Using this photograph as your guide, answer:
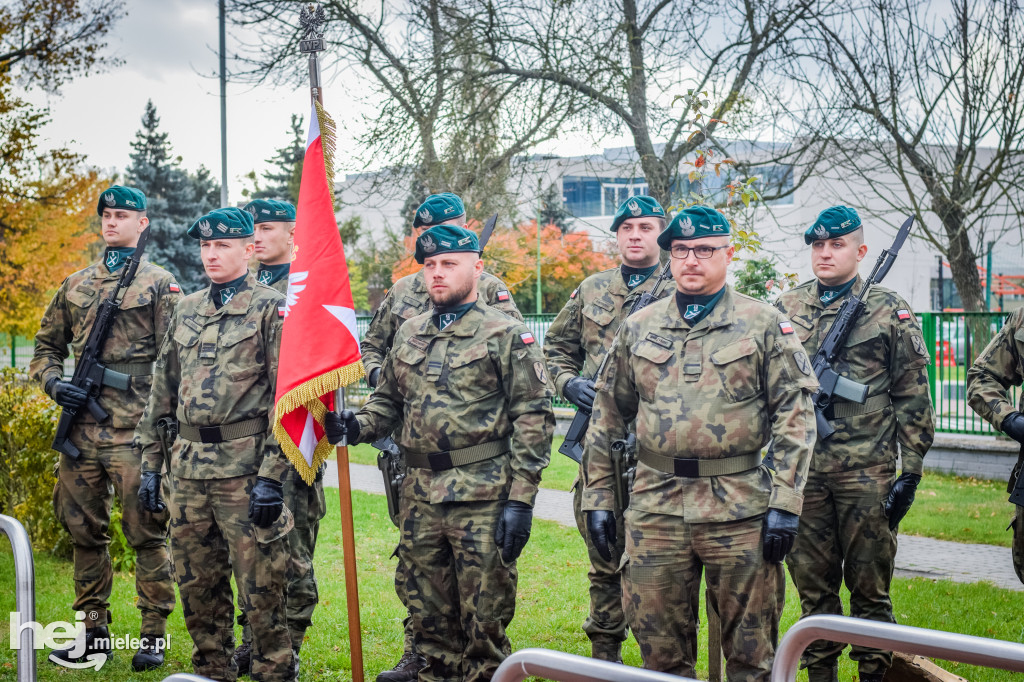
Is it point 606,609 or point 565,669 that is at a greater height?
point 565,669

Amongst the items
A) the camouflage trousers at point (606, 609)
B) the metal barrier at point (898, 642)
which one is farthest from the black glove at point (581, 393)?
the metal barrier at point (898, 642)

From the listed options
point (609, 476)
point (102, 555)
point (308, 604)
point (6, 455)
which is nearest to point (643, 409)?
point (609, 476)

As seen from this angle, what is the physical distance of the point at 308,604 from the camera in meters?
5.73

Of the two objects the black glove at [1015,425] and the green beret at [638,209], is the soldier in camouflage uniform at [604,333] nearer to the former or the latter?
the green beret at [638,209]

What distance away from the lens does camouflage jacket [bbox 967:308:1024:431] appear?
17.5ft

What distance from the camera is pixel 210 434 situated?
16.0ft

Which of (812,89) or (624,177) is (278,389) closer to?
(624,177)

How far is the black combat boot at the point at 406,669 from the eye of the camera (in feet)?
17.2

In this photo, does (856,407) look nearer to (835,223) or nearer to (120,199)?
(835,223)

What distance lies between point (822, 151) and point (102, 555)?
9025 mm

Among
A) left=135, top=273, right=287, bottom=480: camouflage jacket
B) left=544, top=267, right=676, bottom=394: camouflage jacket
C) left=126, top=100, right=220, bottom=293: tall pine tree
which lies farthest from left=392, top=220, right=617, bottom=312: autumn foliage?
left=135, top=273, right=287, bottom=480: camouflage jacket

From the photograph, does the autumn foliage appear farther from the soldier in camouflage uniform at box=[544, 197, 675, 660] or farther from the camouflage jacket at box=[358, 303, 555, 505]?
the camouflage jacket at box=[358, 303, 555, 505]

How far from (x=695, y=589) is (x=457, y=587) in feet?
4.10

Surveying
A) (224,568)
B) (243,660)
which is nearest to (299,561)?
(243,660)
